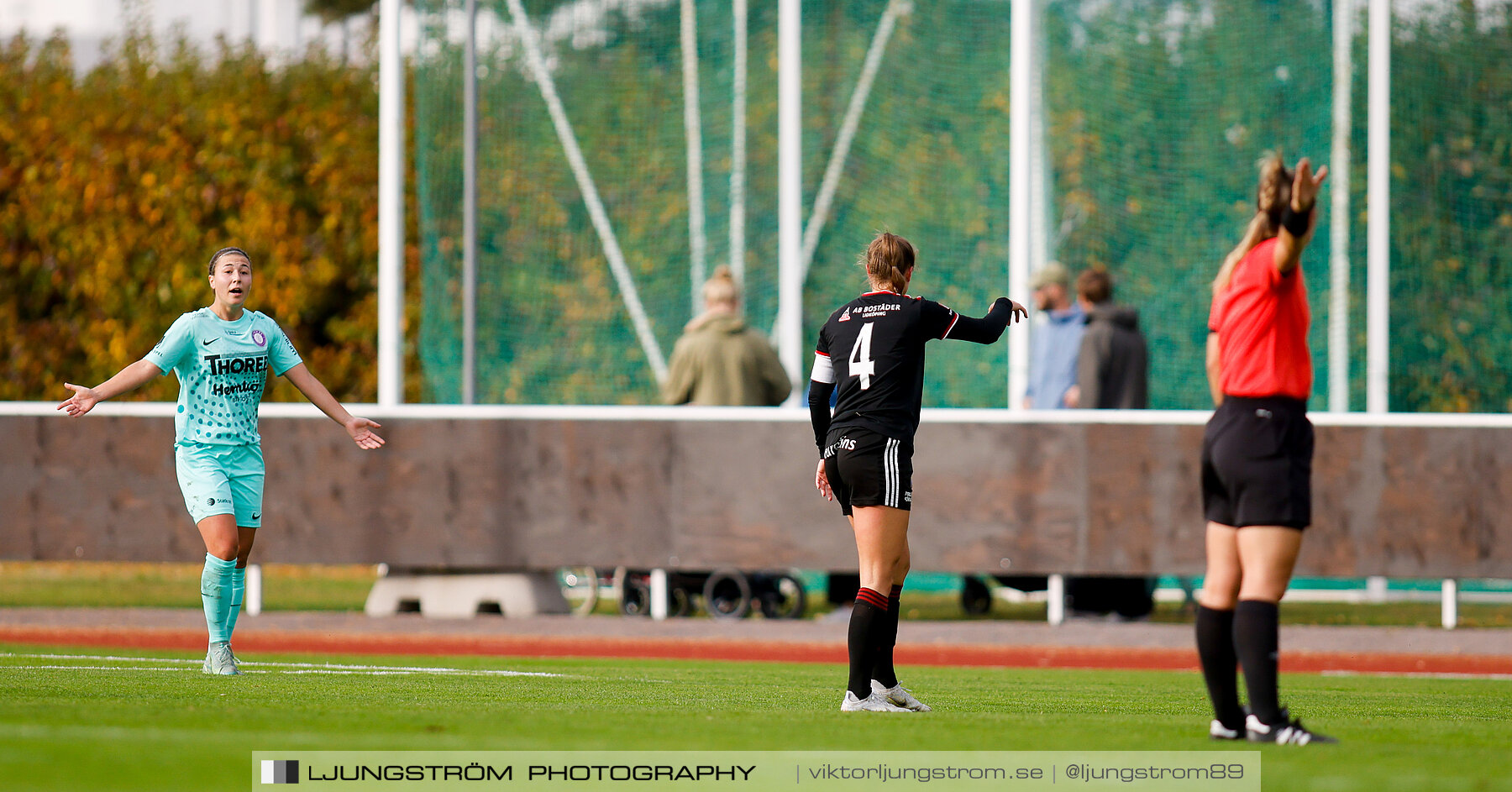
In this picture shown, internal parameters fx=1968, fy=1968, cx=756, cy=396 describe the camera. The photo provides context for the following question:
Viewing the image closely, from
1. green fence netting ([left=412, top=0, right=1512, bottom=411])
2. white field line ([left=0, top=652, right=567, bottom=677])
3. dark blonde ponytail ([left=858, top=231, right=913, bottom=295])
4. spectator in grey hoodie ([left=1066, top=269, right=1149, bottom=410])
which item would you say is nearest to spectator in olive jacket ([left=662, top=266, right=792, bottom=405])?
spectator in grey hoodie ([left=1066, top=269, right=1149, bottom=410])

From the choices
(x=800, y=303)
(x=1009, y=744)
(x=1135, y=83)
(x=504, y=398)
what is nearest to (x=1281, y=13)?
(x=1135, y=83)

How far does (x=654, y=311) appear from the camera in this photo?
17.7 metres

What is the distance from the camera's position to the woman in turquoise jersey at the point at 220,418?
857 cm

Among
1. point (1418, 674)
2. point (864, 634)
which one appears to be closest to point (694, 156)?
point (1418, 674)

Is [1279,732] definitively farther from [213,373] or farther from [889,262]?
[213,373]

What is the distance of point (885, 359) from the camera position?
287 inches

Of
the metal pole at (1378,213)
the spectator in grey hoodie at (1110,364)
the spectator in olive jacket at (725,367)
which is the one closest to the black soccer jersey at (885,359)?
the spectator in olive jacket at (725,367)

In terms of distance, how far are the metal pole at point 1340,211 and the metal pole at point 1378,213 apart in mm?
876

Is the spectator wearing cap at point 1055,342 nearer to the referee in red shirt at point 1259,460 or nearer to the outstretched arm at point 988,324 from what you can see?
the outstretched arm at point 988,324

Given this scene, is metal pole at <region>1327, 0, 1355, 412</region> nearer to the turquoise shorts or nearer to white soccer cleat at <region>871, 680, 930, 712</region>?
white soccer cleat at <region>871, 680, 930, 712</region>

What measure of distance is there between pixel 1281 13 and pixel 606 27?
19.6ft

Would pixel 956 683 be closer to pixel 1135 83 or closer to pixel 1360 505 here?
pixel 1360 505

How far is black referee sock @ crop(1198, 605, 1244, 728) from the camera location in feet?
20.3

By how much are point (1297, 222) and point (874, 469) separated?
1920mm
